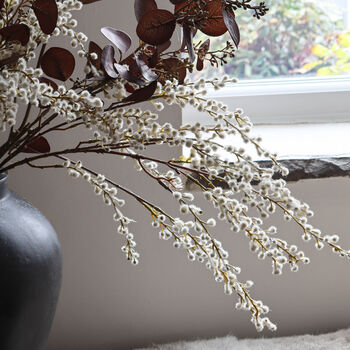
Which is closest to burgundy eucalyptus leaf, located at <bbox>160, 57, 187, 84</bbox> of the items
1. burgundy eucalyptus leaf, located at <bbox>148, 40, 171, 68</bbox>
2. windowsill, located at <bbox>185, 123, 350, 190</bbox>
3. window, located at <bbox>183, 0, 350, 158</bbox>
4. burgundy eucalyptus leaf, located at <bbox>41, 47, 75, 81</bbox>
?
burgundy eucalyptus leaf, located at <bbox>148, 40, 171, 68</bbox>

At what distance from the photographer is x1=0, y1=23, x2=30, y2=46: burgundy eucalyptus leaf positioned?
2.32ft

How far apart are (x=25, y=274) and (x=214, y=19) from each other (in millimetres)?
441

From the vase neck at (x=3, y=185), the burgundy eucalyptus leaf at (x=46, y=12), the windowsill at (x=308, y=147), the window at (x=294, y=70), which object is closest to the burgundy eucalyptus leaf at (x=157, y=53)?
the burgundy eucalyptus leaf at (x=46, y=12)

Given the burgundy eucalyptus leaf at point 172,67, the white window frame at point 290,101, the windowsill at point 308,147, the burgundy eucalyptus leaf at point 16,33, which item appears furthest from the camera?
the white window frame at point 290,101

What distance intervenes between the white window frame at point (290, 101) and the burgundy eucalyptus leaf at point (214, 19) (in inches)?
32.9

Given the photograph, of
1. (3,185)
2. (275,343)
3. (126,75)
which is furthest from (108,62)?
(275,343)

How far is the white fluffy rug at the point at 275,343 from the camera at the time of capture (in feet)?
4.64

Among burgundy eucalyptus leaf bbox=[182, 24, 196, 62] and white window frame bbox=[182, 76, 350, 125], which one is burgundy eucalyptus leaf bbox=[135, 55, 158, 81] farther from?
white window frame bbox=[182, 76, 350, 125]

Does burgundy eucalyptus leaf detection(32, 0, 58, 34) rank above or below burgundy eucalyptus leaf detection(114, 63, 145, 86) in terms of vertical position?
above

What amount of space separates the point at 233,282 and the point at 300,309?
0.76 metres

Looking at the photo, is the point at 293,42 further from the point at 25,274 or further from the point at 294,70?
the point at 25,274

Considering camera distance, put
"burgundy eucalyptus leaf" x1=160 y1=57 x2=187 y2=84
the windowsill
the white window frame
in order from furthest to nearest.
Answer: the white window frame, the windowsill, "burgundy eucalyptus leaf" x1=160 y1=57 x2=187 y2=84

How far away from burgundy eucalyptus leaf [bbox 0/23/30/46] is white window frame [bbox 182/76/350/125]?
978 mm

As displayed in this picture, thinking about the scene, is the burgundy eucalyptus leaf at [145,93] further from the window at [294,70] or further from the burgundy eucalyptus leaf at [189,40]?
the window at [294,70]
